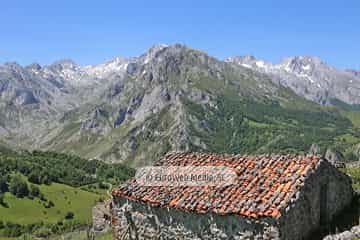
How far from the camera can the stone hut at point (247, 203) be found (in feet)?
59.8

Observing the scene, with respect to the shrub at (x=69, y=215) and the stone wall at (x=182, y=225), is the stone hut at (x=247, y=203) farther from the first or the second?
the shrub at (x=69, y=215)

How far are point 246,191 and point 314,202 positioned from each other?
9.14ft

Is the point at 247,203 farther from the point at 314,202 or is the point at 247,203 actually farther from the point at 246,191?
the point at 314,202

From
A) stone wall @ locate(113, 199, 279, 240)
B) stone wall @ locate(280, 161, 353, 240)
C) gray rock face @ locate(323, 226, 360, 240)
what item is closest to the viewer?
gray rock face @ locate(323, 226, 360, 240)

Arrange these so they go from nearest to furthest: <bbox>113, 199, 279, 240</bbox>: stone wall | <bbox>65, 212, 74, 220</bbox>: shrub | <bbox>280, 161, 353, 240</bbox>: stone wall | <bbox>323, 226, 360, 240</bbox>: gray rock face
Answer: <bbox>323, 226, 360, 240</bbox>: gray rock face < <bbox>280, 161, 353, 240</bbox>: stone wall < <bbox>113, 199, 279, 240</bbox>: stone wall < <bbox>65, 212, 74, 220</bbox>: shrub

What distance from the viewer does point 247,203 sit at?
19000 millimetres

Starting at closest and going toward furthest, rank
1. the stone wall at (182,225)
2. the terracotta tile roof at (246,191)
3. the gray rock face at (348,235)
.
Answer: the gray rock face at (348,235), the stone wall at (182,225), the terracotta tile roof at (246,191)

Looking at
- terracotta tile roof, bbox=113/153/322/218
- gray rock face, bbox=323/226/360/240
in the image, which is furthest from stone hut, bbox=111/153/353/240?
gray rock face, bbox=323/226/360/240

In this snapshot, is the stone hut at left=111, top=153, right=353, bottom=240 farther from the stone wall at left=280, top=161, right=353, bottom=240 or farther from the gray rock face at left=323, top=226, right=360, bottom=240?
the gray rock face at left=323, top=226, right=360, bottom=240

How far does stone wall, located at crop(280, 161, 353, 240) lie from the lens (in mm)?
18062

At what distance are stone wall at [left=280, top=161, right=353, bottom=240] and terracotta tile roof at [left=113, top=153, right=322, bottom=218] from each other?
352 millimetres

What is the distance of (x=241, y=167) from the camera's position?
894 inches

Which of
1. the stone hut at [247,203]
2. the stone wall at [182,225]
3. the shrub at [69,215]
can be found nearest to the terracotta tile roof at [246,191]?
the stone hut at [247,203]

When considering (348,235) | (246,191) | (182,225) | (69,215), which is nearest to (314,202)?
(348,235)
